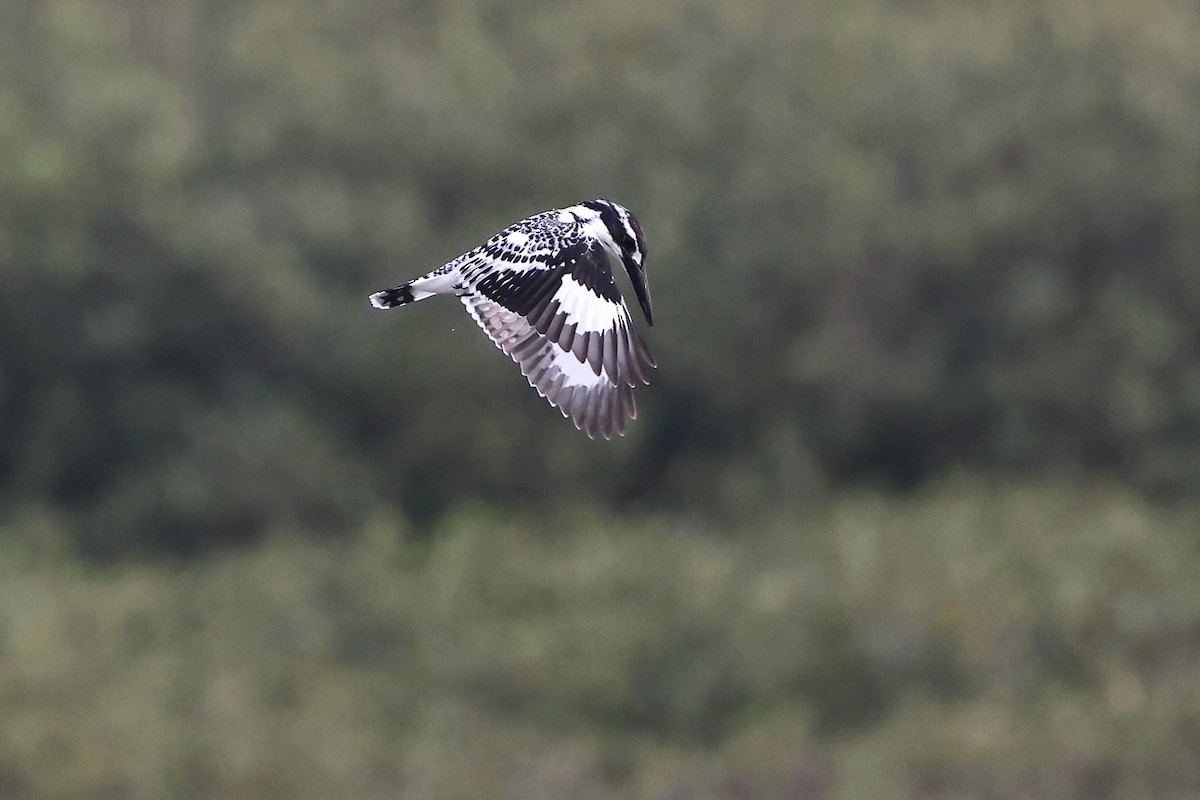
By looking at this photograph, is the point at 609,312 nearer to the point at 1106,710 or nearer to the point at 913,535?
the point at 1106,710

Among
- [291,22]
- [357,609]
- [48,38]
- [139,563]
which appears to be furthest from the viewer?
[291,22]

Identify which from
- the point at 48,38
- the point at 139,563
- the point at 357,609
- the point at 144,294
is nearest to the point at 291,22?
the point at 48,38

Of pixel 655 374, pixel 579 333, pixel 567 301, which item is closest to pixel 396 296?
pixel 567 301

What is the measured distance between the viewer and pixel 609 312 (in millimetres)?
6801

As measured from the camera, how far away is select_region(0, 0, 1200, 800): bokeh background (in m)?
16.5

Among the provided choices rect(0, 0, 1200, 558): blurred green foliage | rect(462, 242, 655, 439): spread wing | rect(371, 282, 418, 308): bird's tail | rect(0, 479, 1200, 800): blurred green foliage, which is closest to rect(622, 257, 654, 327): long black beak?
rect(462, 242, 655, 439): spread wing

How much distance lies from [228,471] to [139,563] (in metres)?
1.13

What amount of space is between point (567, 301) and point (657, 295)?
1212cm

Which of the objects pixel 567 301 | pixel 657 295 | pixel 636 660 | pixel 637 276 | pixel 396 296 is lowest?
pixel 567 301

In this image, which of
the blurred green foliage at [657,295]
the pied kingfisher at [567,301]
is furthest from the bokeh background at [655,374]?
the pied kingfisher at [567,301]

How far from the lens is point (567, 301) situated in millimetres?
6855

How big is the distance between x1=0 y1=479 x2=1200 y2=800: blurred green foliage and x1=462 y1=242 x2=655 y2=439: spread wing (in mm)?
→ 6847

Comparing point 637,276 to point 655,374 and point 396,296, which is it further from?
point 655,374

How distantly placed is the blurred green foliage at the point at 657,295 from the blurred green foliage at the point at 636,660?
31.7 inches
